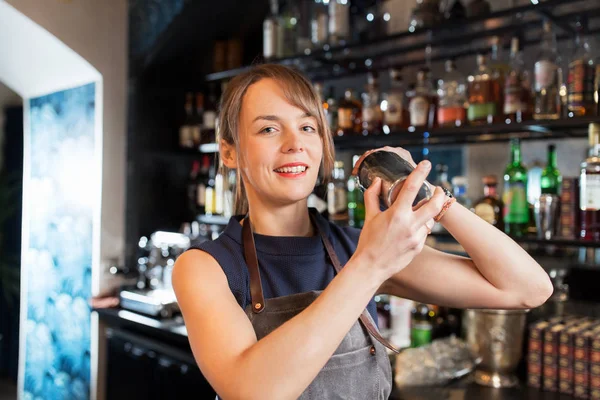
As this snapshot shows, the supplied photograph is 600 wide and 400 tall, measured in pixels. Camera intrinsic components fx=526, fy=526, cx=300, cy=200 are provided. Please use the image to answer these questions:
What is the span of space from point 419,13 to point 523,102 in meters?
0.59

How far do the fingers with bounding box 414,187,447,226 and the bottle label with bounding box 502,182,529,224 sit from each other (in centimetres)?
132

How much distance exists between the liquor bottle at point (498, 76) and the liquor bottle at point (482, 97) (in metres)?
0.01

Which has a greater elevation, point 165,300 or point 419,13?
point 419,13

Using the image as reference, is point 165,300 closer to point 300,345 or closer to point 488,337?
point 488,337

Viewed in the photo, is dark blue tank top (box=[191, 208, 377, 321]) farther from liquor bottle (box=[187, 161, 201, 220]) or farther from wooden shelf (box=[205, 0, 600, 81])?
liquor bottle (box=[187, 161, 201, 220])

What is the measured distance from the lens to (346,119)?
242 cm

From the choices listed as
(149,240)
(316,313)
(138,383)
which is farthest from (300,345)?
(149,240)

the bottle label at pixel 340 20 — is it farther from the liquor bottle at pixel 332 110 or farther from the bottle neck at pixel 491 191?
the bottle neck at pixel 491 191

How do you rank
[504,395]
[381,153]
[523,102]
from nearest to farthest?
[381,153] → [504,395] → [523,102]

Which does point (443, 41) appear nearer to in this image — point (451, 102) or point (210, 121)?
point (451, 102)

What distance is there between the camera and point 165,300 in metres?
2.64

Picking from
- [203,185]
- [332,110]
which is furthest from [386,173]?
[203,185]

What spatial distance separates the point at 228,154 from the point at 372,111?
4.42 feet

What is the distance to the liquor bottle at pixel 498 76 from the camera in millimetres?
1968
